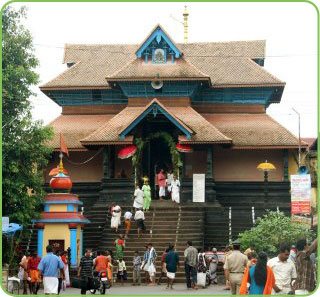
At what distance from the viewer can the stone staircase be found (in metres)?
26.1

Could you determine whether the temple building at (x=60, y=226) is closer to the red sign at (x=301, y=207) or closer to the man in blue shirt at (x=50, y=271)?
the red sign at (x=301, y=207)

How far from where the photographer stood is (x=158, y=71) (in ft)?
106

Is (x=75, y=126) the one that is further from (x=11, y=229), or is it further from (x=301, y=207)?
(x=301, y=207)

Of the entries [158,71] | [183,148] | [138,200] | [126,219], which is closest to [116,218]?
[126,219]

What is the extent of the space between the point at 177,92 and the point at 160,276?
10.5m

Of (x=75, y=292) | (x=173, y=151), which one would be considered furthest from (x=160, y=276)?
(x=173, y=151)

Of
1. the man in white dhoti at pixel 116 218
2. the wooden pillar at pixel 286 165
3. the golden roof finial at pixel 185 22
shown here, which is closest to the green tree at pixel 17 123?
the man in white dhoti at pixel 116 218

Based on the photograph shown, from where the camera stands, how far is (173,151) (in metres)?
30.4

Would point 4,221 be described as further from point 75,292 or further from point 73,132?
point 73,132

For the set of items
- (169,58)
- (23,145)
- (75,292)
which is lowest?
(75,292)

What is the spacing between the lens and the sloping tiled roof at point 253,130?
31.5m

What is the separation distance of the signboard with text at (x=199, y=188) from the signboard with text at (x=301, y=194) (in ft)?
21.1

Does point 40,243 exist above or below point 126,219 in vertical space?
below

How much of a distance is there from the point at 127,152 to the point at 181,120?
2369mm
